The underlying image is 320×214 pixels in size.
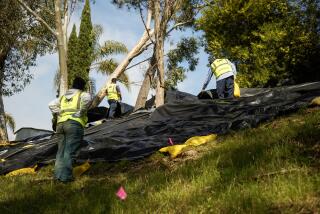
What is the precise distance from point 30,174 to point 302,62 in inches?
492

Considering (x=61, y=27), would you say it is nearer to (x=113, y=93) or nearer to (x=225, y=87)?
(x=113, y=93)

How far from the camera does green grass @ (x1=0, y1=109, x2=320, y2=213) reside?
13.9ft

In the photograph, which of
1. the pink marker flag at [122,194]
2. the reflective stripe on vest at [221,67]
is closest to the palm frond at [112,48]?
the reflective stripe on vest at [221,67]

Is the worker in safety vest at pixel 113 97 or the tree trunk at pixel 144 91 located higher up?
the tree trunk at pixel 144 91

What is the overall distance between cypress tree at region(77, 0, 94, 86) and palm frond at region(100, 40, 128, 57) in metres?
0.80

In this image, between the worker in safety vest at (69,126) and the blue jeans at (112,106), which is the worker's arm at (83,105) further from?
the blue jeans at (112,106)

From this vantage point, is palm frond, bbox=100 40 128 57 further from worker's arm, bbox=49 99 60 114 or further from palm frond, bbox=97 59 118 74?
worker's arm, bbox=49 99 60 114

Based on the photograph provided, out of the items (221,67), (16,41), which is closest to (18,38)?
(16,41)

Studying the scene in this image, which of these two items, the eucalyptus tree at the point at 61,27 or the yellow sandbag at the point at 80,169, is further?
the eucalyptus tree at the point at 61,27

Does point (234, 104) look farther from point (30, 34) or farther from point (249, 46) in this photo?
point (30, 34)

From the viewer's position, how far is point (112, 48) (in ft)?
87.8

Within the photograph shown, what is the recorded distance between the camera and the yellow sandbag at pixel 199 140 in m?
8.23

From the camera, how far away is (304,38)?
18188mm

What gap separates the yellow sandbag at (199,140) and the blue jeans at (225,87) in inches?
154
